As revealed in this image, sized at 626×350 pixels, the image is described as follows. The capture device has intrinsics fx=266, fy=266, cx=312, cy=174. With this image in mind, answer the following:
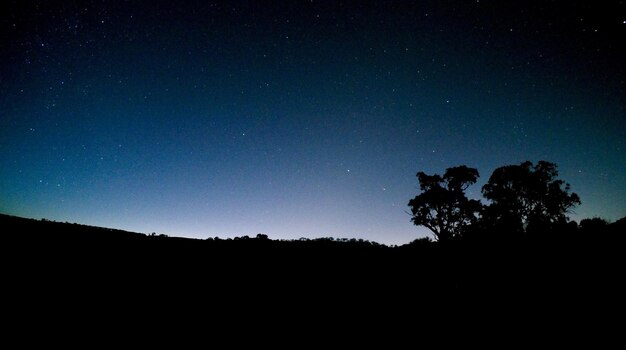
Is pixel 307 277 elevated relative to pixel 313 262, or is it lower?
lower

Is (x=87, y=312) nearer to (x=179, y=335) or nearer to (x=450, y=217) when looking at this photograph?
(x=179, y=335)

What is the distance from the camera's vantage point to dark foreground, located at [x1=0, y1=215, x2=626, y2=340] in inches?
180

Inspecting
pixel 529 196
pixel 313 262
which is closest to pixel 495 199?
pixel 529 196

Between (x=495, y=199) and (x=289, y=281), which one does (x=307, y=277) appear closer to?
(x=289, y=281)

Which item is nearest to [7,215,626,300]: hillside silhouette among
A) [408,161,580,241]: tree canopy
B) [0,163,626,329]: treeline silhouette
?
[0,163,626,329]: treeline silhouette

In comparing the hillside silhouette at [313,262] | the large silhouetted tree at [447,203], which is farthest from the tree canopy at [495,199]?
the hillside silhouette at [313,262]

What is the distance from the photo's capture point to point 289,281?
265 inches

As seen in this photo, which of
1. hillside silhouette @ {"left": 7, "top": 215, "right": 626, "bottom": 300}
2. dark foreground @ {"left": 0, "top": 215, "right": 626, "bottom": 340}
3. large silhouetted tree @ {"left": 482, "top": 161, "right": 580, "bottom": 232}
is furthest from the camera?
large silhouetted tree @ {"left": 482, "top": 161, "right": 580, "bottom": 232}

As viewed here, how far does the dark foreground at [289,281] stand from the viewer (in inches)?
180

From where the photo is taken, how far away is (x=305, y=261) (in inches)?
308

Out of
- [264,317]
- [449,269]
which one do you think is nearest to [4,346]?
[264,317]

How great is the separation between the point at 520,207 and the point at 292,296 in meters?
30.7

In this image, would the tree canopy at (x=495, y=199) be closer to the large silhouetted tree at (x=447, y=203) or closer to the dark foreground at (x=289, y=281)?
the large silhouetted tree at (x=447, y=203)

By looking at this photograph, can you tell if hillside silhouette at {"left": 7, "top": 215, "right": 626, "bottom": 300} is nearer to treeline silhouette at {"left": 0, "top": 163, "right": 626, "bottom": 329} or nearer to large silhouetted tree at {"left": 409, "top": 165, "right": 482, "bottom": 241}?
treeline silhouette at {"left": 0, "top": 163, "right": 626, "bottom": 329}
